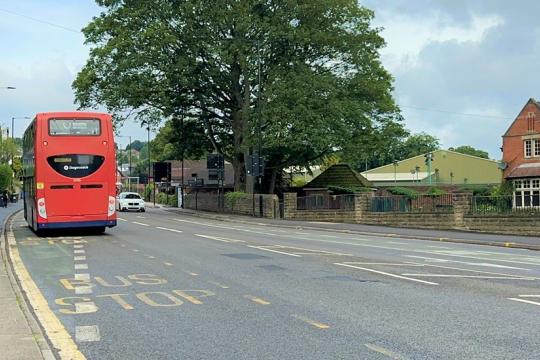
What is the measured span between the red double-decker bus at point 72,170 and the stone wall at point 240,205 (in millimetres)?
19474

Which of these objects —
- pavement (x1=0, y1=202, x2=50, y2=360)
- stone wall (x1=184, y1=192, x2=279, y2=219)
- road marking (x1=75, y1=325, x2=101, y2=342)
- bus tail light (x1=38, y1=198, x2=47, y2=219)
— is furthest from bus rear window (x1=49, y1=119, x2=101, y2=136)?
stone wall (x1=184, y1=192, x2=279, y2=219)

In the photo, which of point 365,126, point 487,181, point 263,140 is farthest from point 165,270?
point 487,181

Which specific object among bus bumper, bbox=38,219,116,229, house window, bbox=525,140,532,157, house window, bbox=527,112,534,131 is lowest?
bus bumper, bbox=38,219,116,229

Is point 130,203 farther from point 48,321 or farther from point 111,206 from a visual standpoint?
point 48,321

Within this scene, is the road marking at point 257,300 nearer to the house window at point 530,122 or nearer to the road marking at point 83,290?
the road marking at point 83,290

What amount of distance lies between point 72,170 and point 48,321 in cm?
1451

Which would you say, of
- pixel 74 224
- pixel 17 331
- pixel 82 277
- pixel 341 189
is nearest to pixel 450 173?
pixel 341 189

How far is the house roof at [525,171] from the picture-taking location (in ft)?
179

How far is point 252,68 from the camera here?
4453 cm

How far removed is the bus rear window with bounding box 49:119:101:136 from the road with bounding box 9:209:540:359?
5.54m

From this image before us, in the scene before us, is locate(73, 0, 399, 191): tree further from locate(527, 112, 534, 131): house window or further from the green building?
the green building

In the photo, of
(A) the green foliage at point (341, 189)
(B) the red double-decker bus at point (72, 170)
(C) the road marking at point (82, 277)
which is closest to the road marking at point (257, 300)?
(C) the road marking at point (82, 277)

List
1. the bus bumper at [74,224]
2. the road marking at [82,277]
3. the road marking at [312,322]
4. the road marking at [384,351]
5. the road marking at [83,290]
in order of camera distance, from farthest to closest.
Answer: the bus bumper at [74,224] → the road marking at [82,277] → the road marking at [83,290] → the road marking at [312,322] → the road marking at [384,351]

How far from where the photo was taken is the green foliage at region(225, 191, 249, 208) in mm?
46125
